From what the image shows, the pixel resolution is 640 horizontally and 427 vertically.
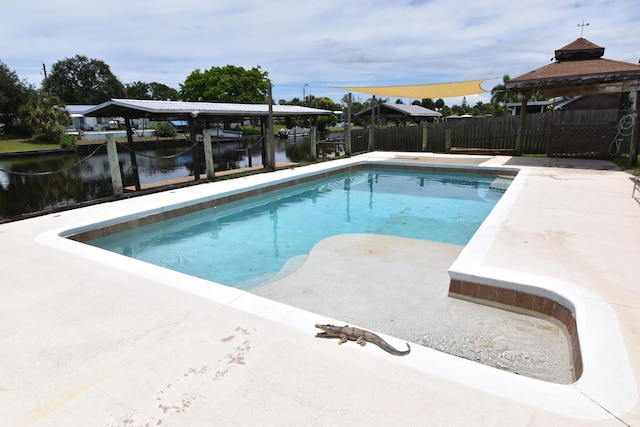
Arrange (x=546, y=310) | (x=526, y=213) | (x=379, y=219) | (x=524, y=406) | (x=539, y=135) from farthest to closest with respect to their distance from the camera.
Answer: (x=539, y=135)
(x=379, y=219)
(x=526, y=213)
(x=546, y=310)
(x=524, y=406)

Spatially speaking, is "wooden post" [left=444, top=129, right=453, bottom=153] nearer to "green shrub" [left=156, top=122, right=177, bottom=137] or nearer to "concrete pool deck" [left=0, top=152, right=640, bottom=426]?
"concrete pool deck" [left=0, top=152, right=640, bottom=426]

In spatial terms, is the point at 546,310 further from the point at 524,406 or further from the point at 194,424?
the point at 194,424

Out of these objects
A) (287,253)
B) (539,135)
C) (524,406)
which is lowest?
(287,253)

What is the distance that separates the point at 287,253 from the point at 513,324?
151 inches

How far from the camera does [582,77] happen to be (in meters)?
10.9

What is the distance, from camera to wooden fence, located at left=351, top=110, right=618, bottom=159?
13.2 metres

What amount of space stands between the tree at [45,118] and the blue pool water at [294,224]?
28642 mm

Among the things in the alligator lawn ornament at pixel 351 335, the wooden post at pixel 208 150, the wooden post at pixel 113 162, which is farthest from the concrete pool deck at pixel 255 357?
the wooden post at pixel 208 150

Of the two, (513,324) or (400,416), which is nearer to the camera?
(400,416)

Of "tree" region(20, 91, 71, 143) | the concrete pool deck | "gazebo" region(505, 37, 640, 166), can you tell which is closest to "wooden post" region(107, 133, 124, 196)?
the concrete pool deck

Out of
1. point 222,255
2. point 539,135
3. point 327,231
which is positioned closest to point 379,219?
point 327,231

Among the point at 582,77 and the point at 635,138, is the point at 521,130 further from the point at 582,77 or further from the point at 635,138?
the point at 635,138

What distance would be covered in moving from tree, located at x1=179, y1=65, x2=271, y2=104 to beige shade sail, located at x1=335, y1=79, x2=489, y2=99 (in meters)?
21.9

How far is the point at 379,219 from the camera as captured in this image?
Result: 324 inches
